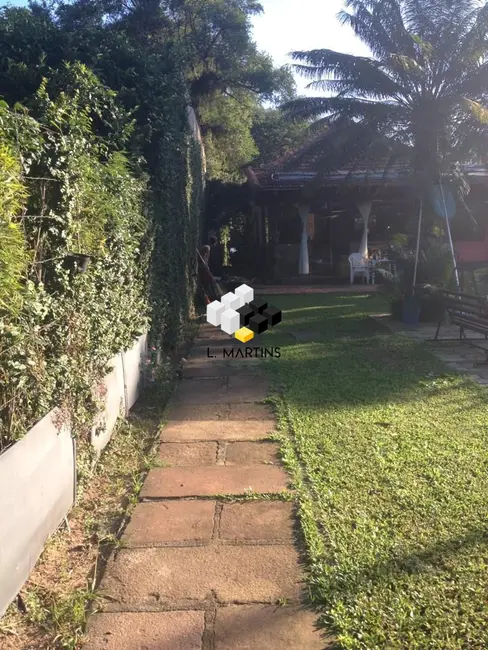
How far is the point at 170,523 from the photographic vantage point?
11.9 ft

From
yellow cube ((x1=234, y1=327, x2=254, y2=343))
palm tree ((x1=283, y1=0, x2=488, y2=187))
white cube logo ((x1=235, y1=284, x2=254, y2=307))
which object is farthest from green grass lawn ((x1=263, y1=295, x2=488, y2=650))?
palm tree ((x1=283, y1=0, x2=488, y2=187))

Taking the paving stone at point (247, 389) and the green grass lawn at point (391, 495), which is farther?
the paving stone at point (247, 389)

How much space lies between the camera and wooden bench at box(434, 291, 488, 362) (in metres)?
7.59

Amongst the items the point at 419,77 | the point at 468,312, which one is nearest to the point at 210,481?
the point at 468,312

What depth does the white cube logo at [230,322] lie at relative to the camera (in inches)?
419

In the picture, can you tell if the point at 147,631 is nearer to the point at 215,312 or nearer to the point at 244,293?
the point at 215,312

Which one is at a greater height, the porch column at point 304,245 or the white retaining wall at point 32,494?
the porch column at point 304,245

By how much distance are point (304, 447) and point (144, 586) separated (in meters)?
2.15

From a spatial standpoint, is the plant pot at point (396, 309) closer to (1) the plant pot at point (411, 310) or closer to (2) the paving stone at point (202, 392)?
(1) the plant pot at point (411, 310)

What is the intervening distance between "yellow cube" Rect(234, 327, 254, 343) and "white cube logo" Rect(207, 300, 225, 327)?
1140mm

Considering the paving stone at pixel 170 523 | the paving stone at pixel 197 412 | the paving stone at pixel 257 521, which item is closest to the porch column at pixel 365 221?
the paving stone at pixel 197 412

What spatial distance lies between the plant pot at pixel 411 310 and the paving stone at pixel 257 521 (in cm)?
752

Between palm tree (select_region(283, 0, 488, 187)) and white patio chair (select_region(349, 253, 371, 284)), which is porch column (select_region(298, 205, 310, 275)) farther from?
palm tree (select_region(283, 0, 488, 187))

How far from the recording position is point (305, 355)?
8430mm
